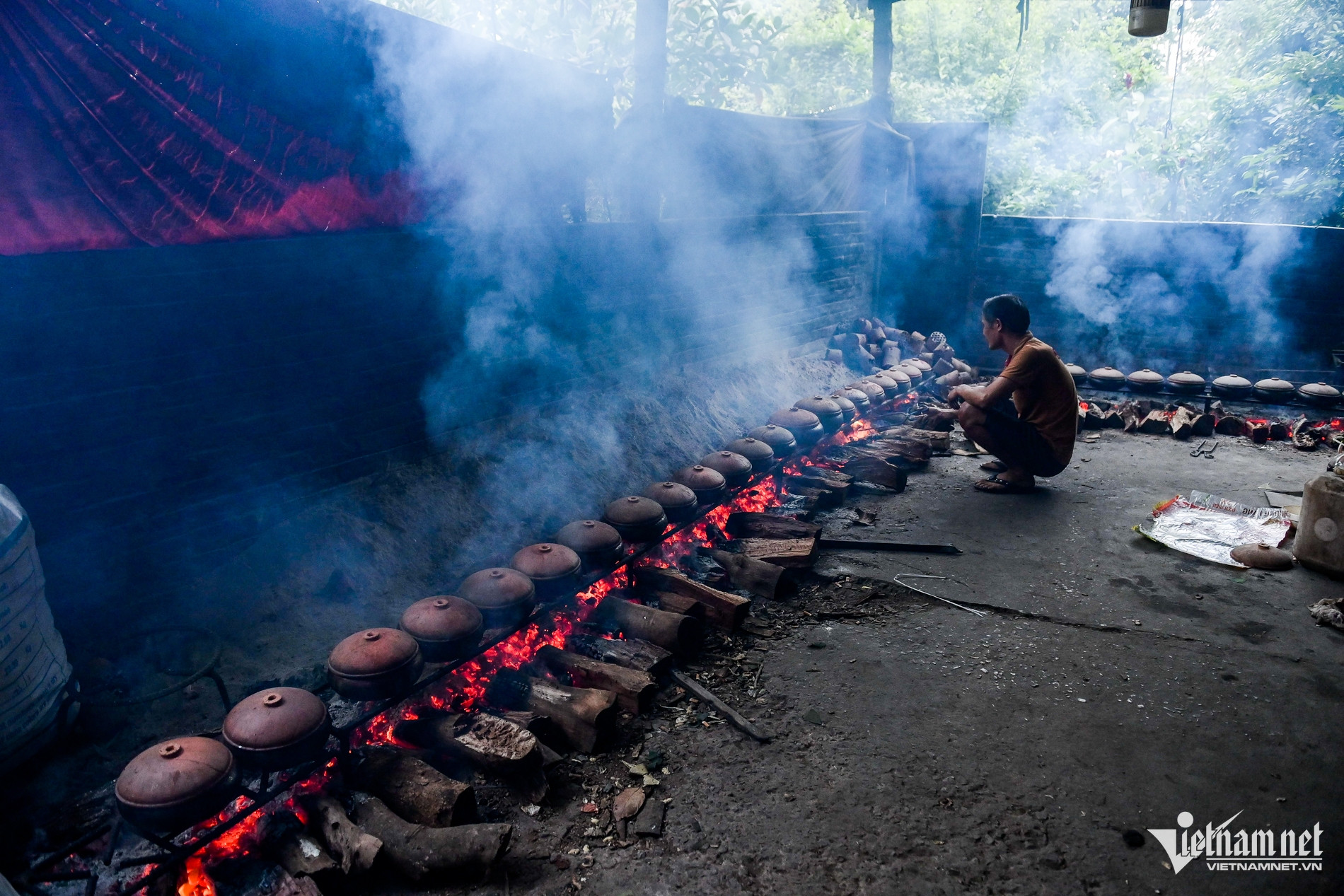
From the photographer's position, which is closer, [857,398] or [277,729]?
[277,729]

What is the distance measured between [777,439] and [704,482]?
4.41 ft

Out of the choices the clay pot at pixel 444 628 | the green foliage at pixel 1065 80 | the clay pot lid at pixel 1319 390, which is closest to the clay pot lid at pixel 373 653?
the clay pot at pixel 444 628

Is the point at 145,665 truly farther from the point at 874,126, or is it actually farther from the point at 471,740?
the point at 874,126

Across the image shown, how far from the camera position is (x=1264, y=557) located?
218 inches

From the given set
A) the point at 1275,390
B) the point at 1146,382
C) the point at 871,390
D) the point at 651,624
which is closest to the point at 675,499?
the point at 651,624

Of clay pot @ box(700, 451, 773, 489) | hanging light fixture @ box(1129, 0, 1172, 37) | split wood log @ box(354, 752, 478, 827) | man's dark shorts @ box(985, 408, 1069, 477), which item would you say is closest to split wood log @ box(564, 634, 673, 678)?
split wood log @ box(354, 752, 478, 827)

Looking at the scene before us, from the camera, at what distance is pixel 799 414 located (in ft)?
24.7

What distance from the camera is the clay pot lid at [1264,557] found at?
552 cm

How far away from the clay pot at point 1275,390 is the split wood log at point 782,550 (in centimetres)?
812

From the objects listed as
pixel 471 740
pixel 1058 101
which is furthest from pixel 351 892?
pixel 1058 101

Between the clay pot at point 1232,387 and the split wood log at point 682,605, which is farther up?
the clay pot at point 1232,387

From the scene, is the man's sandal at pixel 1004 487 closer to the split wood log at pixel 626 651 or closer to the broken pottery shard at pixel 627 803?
the split wood log at pixel 626 651

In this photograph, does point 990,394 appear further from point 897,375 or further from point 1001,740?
point 1001,740

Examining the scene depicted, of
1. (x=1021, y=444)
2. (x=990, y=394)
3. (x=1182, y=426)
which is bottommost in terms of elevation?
(x=1182, y=426)
